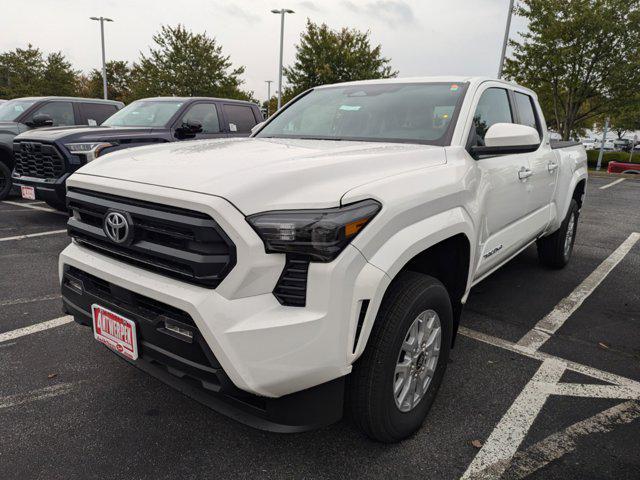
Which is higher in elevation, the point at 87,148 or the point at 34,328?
the point at 87,148

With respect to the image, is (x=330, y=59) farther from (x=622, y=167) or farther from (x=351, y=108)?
(x=351, y=108)

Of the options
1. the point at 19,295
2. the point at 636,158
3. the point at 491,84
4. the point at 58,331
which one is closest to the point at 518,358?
the point at 491,84

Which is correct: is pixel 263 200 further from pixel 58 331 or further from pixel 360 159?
pixel 58 331

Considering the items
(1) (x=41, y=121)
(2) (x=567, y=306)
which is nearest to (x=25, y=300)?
(2) (x=567, y=306)

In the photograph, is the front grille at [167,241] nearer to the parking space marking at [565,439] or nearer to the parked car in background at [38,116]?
the parking space marking at [565,439]

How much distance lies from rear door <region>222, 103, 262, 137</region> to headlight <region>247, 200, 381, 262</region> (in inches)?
262

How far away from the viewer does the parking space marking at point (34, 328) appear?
332 cm

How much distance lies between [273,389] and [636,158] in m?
34.0

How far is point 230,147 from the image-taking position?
259 centimetres

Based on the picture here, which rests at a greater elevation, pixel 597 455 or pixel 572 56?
pixel 572 56

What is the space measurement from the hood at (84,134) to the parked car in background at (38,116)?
1.45 m

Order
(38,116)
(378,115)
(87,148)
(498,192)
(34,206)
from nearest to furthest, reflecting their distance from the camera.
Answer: (498,192) → (378,115) → (87,148) → (38,116) → (34,206)

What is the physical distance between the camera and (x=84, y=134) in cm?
650

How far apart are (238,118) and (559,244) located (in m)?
5.50
